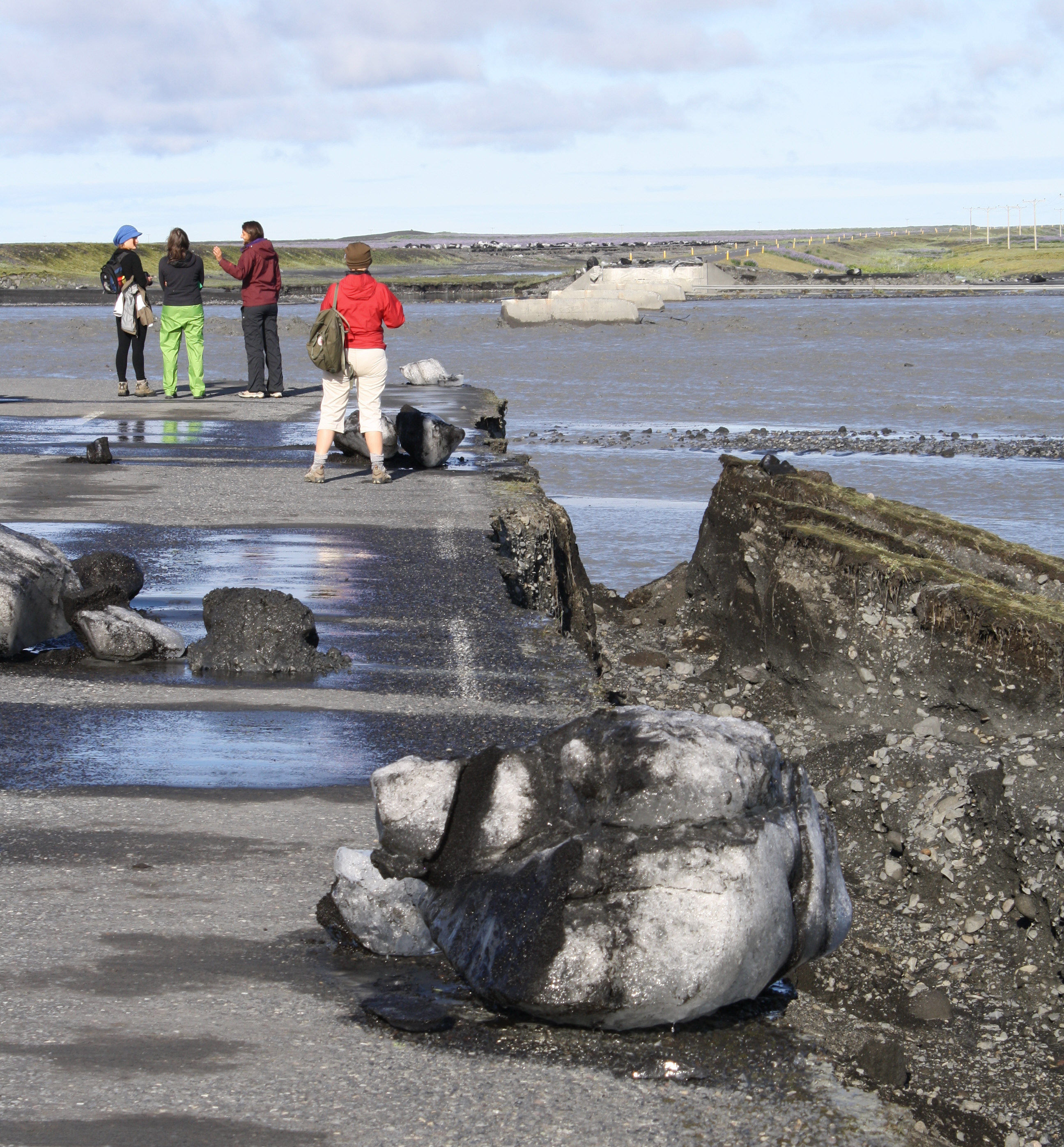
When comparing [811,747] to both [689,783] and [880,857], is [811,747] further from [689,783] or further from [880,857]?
[689,783]

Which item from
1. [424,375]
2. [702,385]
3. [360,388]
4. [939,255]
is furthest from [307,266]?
[360,388]

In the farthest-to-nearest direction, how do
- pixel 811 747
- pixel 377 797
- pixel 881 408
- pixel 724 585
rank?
1. pixel 881 408
2. pixel 724 585
3. pixel 811 747
4. pixel 377 797

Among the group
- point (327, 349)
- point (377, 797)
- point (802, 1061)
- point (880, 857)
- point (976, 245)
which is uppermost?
point (976, 245)

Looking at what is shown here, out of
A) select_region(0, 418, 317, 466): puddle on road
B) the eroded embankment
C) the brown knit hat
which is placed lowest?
the eroded embankment

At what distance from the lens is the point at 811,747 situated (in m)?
8.16

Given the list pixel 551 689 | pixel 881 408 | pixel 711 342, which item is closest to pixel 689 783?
pixel 551 689

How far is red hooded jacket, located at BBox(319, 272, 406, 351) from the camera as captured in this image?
36.3ft

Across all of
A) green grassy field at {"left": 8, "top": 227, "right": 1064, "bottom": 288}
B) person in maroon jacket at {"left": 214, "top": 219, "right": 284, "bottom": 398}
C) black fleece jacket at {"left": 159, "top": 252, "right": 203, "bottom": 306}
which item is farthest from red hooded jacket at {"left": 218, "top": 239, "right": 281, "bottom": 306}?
green grassy field at {"left": 8, "top": 227, "right": 1064, "bottom": 288}

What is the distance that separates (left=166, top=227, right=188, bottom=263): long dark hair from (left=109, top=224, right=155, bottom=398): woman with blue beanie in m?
0.38

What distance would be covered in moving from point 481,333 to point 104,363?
19.4 metres

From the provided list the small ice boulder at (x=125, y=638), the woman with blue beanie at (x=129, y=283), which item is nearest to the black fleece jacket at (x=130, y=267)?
the woman with blue beanie at (x=129, y=283)

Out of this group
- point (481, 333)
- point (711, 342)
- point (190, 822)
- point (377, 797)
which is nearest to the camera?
point (377, 797)

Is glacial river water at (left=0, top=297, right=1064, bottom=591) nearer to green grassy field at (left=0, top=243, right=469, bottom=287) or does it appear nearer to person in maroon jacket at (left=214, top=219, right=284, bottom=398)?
person in maroon jacket at (left=214, top=219, right=284, bottom=398)

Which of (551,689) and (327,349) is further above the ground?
(327,349)
